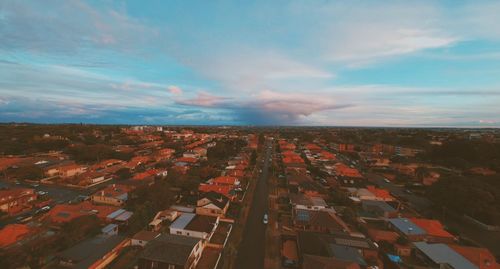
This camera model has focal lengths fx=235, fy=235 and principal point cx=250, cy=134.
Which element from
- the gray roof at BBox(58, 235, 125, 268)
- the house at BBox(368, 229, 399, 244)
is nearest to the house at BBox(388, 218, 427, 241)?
the house at BBox(368, 229, 399, 244)

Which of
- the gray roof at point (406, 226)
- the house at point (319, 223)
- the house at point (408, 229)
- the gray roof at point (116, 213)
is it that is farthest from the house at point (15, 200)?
the gray roof at point (406, 226)

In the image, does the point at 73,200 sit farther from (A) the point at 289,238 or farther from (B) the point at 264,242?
(A) the point at 289,238

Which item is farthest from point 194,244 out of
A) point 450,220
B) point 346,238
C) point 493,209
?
point 493,209

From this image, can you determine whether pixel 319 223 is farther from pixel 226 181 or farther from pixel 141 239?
pixel 226 181

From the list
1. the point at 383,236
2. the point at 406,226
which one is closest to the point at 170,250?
the point at 383,236

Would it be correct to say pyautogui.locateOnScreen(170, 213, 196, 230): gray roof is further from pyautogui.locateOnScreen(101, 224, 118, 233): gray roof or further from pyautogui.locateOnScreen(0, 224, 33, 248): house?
pyautogui.locateOnScreen(0, 224, 33, 248): house

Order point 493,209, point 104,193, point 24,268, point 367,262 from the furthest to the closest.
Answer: point 104,193, point 493,209, point 367,262, point 24,268
